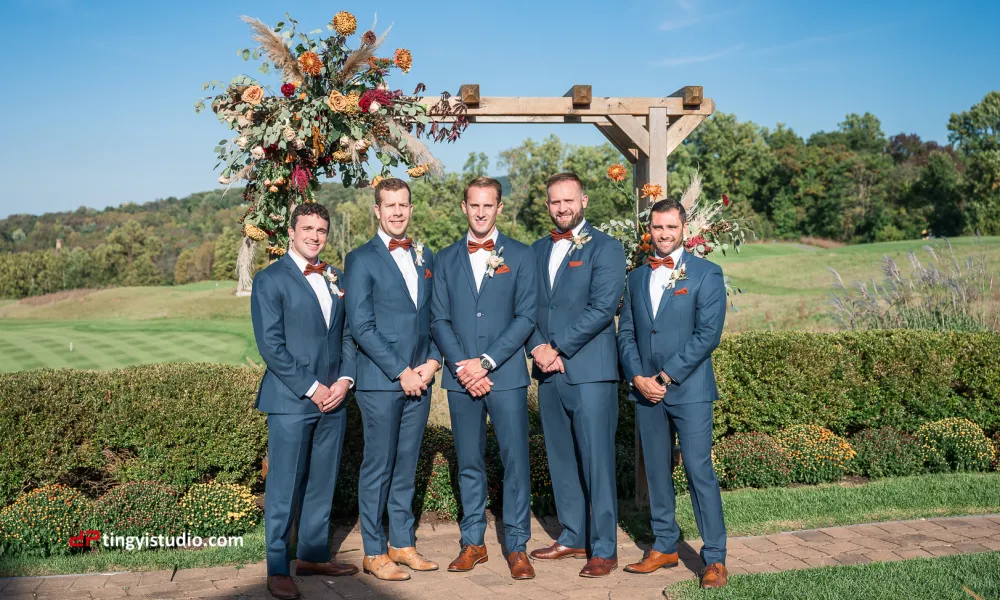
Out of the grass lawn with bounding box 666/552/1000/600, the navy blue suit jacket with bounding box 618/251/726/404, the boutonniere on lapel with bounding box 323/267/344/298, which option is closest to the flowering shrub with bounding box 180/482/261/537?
the boutonniere on lapel with bounding box 323/267/344/298

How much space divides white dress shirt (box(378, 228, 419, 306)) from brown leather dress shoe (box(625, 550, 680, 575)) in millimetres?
1917

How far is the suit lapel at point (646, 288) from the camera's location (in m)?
4.60

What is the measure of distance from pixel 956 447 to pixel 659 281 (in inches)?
153

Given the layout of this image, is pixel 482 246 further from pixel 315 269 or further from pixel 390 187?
pixel 315 269

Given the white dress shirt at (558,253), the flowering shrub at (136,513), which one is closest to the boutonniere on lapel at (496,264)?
the white dress shirt at (558,253)

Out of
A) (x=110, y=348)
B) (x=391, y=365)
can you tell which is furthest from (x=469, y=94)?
(x=110, y=348)

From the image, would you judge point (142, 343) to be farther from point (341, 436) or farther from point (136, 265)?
point (136, 265)

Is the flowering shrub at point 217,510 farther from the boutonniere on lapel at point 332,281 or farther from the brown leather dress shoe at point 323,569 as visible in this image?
the boutonniere on lapel at point 332,281

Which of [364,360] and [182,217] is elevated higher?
[182,217]

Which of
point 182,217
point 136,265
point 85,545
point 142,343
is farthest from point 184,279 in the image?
point 85,545

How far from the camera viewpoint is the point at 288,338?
4379mm

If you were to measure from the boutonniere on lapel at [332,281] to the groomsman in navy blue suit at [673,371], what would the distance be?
162cm

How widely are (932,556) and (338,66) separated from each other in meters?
4.64

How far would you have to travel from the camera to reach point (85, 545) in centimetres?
505
